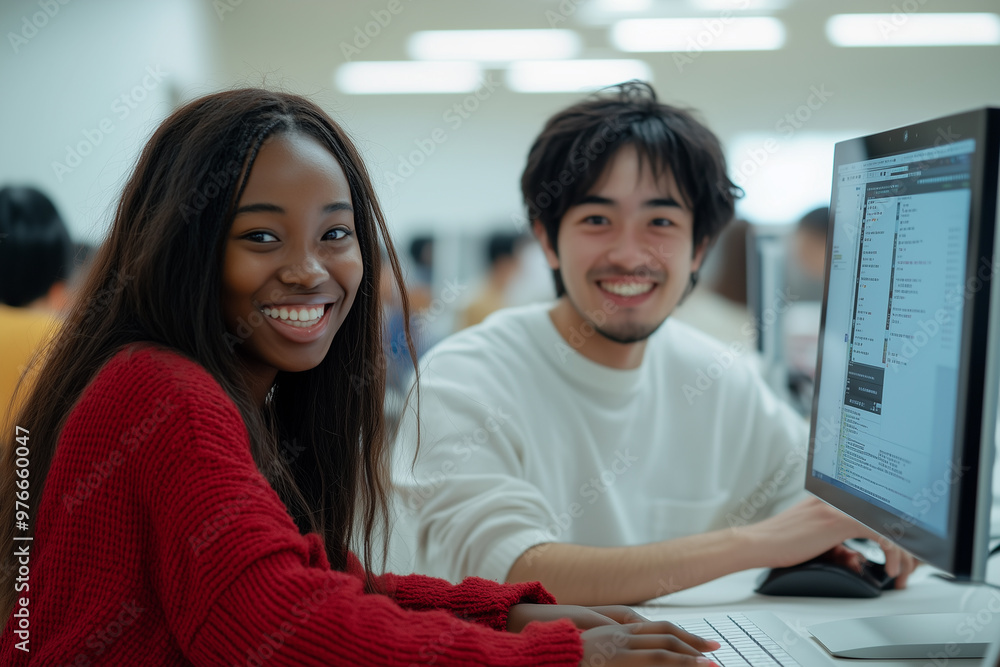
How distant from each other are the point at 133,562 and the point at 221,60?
6419 mm

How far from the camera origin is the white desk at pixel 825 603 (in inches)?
37.0

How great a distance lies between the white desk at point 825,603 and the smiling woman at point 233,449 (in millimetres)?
246

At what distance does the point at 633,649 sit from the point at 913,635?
15.1 inches

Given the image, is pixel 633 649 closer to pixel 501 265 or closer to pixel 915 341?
pixel 915 341

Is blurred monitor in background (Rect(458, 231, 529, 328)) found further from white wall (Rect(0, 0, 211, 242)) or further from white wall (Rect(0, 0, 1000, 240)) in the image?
white wall (Rect(0, 0, 211, 242))

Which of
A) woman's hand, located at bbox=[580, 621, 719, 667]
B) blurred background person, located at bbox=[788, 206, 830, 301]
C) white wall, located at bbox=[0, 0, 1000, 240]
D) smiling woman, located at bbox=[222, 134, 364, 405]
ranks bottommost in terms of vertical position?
woman's hand, located at bbox=[580, 621, 719, 667]

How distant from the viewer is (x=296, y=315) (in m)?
0.81

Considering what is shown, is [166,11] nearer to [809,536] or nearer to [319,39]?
[319,39]

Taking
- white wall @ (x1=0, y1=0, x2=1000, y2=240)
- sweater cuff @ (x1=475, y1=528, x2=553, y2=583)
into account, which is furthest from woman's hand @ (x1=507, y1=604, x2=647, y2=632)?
white wall @ (x1=0, y1=0, x2=1000, y2=240)

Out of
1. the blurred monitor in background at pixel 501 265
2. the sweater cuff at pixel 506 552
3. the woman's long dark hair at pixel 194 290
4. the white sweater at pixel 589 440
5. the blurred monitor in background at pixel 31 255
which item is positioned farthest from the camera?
the blurred monitor in background at pixel 501 265

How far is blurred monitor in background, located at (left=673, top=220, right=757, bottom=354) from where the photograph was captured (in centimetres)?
319

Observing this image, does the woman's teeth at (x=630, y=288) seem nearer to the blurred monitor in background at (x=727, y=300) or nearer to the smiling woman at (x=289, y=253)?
the smiling woman at (x=289, y=253)

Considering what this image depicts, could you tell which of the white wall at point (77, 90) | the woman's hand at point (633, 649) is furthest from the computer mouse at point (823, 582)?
the white wall at point (77, 90)

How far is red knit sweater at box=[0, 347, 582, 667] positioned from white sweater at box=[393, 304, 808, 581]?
1.73ft
